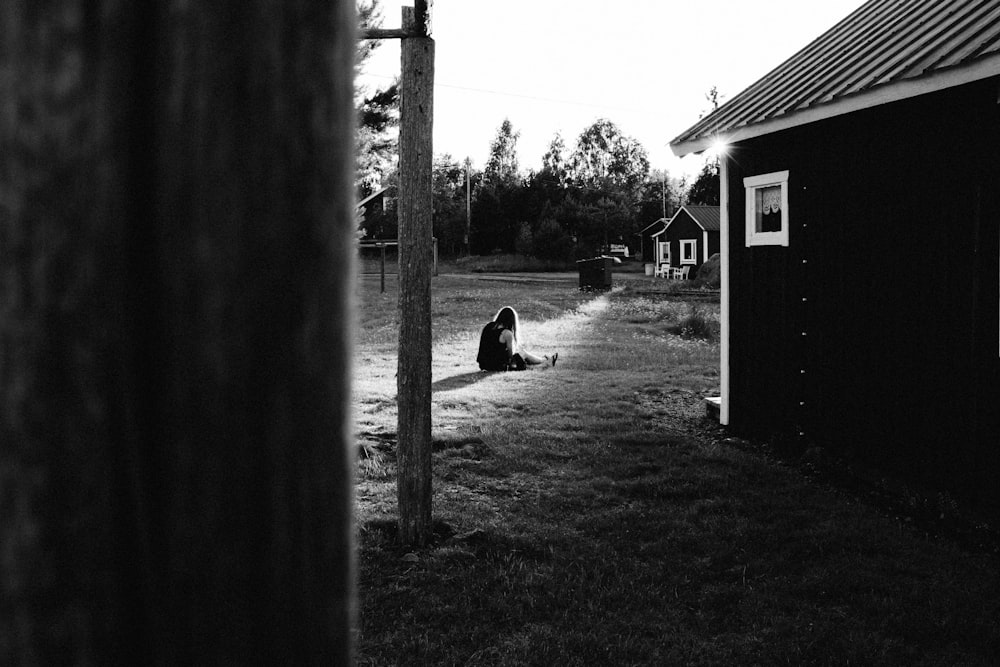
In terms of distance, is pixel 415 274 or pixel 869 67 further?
pixel 869 67

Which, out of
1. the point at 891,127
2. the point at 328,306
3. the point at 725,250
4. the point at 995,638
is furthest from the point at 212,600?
the point at 725,250

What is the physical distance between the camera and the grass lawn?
434 cm

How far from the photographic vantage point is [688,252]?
53281 mm

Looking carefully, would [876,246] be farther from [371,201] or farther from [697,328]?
[371,201]

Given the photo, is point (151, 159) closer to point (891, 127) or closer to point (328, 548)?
point (328, 548)

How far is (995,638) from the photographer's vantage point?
4332mm

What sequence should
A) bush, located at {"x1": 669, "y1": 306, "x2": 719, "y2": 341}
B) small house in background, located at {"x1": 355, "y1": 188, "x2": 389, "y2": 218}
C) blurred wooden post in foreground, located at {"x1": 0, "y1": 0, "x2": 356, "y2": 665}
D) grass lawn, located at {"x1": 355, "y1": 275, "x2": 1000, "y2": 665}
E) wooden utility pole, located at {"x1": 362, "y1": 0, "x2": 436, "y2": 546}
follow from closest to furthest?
blurred wooden post in foreground, located at {"x1": 0, "y1": 0, "x2": 356, "y2": 665}, grass lawn, located at {"x1": 355, "y1": 275, "x2": 1000, "y2": 665}, wooden utility pole, located at {"x1": 362, "y1": 0, "x2": 436, "y2": 546}, small house in background, located at {"x1": 355, "y1": 188, "x2": 389, "y2": 218}, bush, located at {"x1": 669, "y1": 306, "x2": 719, "y2": 341}

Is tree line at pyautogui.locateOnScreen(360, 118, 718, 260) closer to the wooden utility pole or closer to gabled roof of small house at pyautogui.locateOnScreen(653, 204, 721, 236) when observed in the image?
gabled roof of small house at pyautogui.locateOnScreen(653, 204, 721, 236)

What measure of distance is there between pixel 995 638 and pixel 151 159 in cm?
499

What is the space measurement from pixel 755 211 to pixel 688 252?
45.2 meters

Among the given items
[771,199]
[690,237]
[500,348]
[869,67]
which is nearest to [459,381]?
[500,348]

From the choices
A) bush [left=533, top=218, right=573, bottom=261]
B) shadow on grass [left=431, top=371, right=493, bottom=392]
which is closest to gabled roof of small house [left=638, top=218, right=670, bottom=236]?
bush [left=533, top=218, right=573, bottom=261]

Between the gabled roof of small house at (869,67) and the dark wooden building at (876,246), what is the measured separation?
0.08 feet

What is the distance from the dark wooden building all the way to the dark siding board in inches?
0.6
